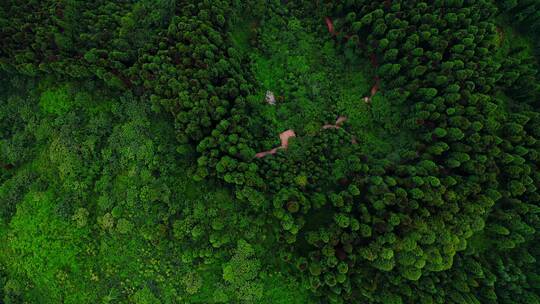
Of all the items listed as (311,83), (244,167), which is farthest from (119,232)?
(311,83)

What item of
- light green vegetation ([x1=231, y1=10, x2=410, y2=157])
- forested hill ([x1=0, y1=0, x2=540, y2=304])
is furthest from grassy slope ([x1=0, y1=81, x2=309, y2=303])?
light green vegetation ([x1=231, y1=10, x2=410, y2=157])

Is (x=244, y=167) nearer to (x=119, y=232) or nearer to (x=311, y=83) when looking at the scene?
(x=119, y=232)

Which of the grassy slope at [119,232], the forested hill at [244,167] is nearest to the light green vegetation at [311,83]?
the forested hill at [244,167]

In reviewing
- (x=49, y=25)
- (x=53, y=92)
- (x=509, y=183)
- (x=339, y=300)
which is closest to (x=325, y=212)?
(x=339, y=300)

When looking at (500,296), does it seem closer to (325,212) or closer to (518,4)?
(325,212)

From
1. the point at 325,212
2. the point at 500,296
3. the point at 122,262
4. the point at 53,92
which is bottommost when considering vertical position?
the point at 122,262

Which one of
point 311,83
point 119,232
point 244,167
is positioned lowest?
point 119,232

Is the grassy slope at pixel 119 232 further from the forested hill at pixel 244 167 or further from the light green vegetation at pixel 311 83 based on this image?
the light green vegetation at pixel 311 83

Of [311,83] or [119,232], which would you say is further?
[311,83]
